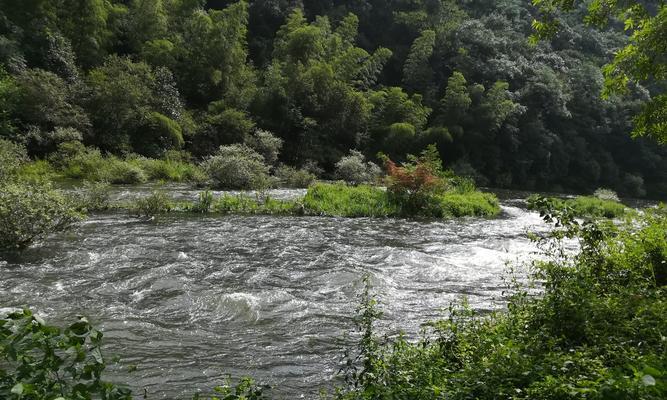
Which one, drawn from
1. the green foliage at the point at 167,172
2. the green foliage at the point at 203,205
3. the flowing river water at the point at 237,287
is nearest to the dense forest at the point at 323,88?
the green foliage at the point at 167,172

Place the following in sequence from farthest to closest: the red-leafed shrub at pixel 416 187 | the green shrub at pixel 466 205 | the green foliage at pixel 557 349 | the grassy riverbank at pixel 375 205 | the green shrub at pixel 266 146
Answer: the green shrub at pixel 266 146 → the green shrub at pixel 466 205 → the red-leafed shrub at pixel 416 187 → the grassy riverbank at pixel 375 205 → the green foliage at pixel 557 349

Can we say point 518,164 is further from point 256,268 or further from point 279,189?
point 256,268

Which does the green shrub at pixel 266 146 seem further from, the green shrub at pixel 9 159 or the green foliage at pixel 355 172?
the green shrub at pixel 9 159

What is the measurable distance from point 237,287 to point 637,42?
24.6 ft

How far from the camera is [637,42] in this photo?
632 centimetres

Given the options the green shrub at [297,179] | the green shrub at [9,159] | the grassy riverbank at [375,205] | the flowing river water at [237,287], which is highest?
the green shrub at [9,159]

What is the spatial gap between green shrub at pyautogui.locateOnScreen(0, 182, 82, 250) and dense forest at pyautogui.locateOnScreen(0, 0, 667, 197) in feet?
47.2

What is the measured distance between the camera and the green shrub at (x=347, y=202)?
17281 mm

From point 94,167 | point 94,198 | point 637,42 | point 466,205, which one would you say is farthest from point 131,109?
point 637,42

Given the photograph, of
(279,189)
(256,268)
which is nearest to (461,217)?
(279,189)

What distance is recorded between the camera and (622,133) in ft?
151

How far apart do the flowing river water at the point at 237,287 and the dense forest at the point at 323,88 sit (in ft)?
46.5

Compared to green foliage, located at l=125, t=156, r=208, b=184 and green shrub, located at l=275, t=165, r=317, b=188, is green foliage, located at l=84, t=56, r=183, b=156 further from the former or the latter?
green shrub, located at l=275, t=165, r=317, b=188

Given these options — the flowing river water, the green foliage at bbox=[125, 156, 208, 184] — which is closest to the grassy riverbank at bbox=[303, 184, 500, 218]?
the flowing river water
